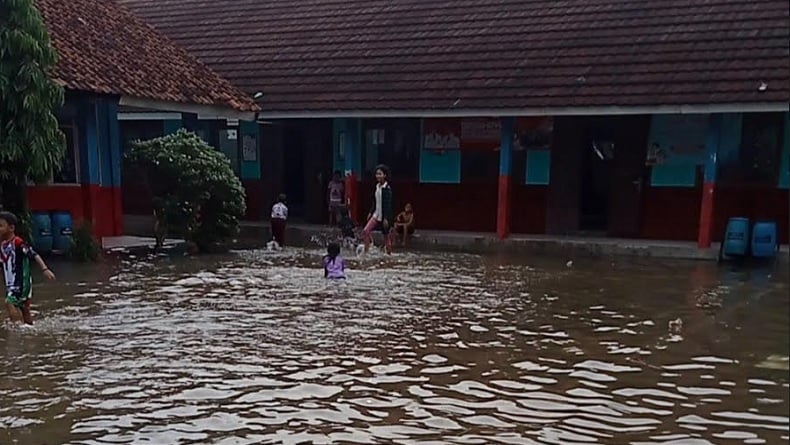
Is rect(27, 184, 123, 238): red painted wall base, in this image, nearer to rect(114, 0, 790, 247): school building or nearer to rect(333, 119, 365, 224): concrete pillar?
rect(114, 0, 790, 247): school building

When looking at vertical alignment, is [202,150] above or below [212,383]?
above

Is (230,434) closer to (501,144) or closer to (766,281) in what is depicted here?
(766,281)

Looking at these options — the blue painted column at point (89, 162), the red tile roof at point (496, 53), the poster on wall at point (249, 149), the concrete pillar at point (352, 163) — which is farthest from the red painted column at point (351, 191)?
the blue painted column at point (89, 162)

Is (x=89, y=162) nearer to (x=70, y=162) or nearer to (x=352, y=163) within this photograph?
(x=70, y=162)

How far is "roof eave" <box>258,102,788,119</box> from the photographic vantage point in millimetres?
13805

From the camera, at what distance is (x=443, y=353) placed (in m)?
7.16

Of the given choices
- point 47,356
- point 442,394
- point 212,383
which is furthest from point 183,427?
point 47,356

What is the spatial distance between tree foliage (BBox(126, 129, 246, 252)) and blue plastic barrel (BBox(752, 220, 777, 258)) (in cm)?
965

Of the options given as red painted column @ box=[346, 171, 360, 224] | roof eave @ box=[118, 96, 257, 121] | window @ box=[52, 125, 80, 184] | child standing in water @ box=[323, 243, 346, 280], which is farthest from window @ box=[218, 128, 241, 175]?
child standing in water @ box=[323, 243, 346, 280]

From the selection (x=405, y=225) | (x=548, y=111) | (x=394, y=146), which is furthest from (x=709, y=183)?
(x=394, y=146)

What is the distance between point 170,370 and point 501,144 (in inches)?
457

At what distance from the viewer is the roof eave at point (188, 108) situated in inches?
590

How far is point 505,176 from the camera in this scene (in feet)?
53.7

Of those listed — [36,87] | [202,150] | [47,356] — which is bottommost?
[47,356]
